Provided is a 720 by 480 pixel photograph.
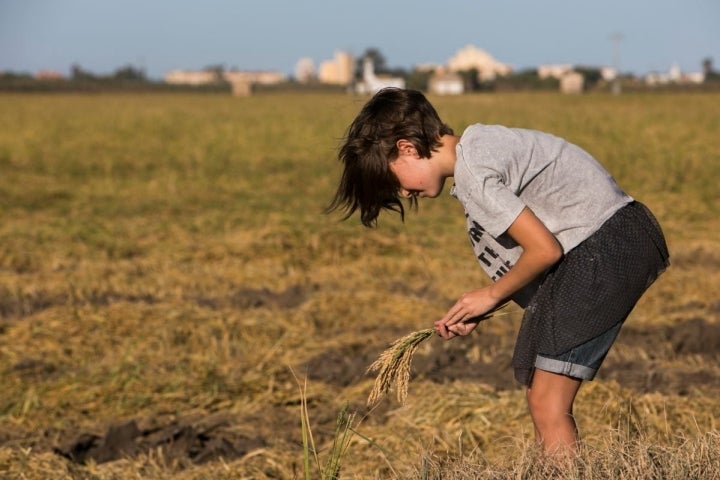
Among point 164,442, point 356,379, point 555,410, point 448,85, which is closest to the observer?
point 555,410

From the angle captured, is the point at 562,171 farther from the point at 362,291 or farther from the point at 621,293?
the point at 362,291

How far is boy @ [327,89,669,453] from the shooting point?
2.75m

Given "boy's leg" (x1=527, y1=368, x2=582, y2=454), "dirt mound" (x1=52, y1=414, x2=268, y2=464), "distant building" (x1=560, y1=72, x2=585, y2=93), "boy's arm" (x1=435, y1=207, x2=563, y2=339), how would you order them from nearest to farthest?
"boy's arm" (x1=435, y1=207, x2=563, y2=339) < "boy's leg" (x1=527, y1=368, x2=582, y2=454) < "dirt mound" (x1=52, y1=414, x2=268, y2=464) < "distant building" (x1=560, y1=72, x2=585, y2=93)

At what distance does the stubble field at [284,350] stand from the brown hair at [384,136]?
0.12 meters

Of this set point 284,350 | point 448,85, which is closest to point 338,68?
point 448,85

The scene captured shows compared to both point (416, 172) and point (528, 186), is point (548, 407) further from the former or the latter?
point (416, 172)

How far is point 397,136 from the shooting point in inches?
108

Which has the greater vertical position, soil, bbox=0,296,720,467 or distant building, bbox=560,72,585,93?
soil, bbox=0,296,720,467

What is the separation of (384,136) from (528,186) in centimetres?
41

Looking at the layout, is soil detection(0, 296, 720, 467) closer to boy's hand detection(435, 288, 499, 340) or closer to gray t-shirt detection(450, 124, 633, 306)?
Result: boy's hand detection(435, 288, 499, 340)

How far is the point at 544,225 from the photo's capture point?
272 cm

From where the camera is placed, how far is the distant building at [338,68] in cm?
12944

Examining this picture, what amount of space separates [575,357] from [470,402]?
1.50m

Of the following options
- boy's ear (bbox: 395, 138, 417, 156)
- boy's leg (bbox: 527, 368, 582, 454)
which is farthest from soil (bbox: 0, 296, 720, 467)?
boy's ear (bbox: 395, 138, 417, 156)
